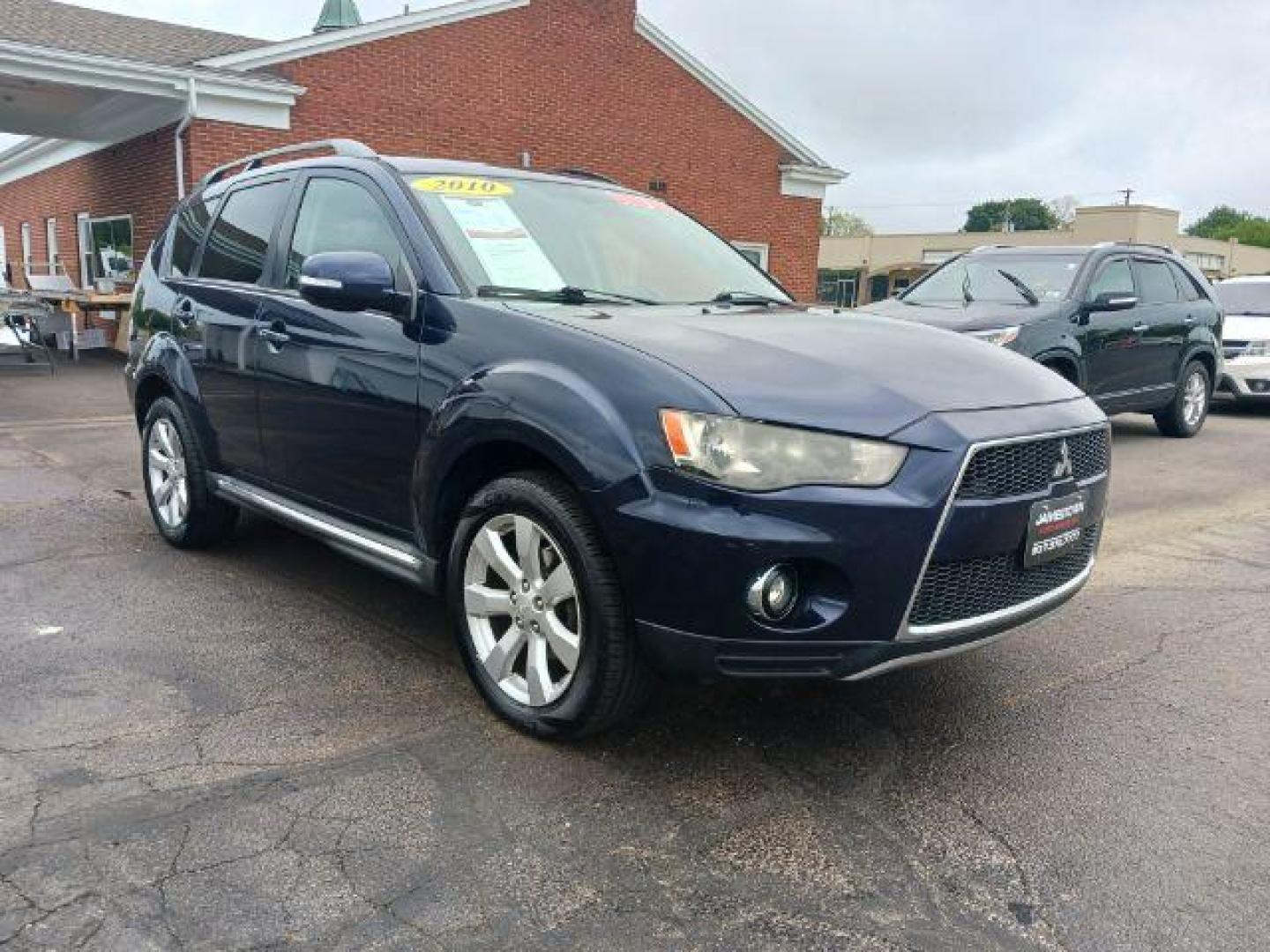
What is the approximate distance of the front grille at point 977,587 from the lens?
282 cm

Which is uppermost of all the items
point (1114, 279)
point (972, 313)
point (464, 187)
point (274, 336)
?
point (464, 187)

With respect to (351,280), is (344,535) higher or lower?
lower

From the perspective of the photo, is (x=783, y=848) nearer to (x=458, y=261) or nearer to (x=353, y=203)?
(x=458, y=261)

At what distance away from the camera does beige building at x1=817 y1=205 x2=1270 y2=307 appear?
40188 millimetres

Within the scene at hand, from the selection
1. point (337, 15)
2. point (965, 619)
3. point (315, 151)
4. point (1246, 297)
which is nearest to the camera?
point (965, 619)

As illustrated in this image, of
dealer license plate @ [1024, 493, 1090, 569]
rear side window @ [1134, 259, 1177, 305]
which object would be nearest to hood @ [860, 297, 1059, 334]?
rear side window @ [1134, 259, 1177, 305]

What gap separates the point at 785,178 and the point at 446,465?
694 inches

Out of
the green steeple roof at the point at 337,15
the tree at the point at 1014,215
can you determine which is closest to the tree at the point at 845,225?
the tree at the point at 1014,215

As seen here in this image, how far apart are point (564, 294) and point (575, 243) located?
0.45m

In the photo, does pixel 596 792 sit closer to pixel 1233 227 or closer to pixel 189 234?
pixel 189 234

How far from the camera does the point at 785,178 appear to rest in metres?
19.7

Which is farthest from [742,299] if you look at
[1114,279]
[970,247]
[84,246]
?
[970,247]

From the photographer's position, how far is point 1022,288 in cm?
863

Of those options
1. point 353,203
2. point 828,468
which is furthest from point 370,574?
point 828,468
